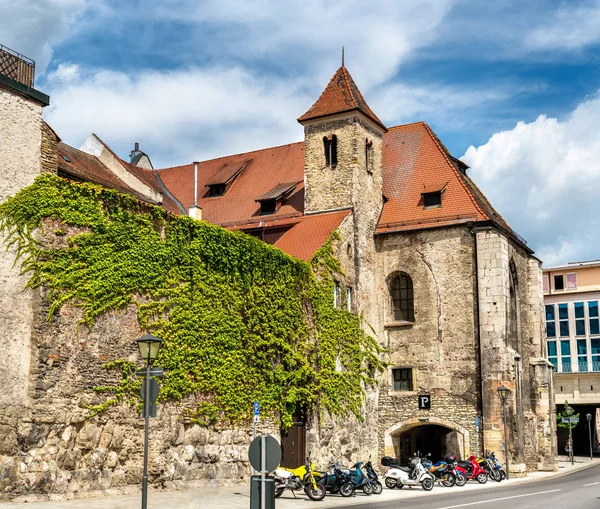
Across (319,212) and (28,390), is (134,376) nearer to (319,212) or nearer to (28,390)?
(28,390)

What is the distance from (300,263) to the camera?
92.0 ft

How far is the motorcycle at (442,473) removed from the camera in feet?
84.0

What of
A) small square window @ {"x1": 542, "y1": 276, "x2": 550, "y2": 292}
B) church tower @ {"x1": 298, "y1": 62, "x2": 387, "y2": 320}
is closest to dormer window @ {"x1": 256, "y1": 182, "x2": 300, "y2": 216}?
church tower @ {"x1": 298, "y1": 62, "x2": 387, "y2": 320}

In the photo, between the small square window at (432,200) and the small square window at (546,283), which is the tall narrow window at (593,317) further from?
the small square window at (432,200)

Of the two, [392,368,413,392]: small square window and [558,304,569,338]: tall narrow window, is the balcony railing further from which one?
[392,368,413,392]: small square window

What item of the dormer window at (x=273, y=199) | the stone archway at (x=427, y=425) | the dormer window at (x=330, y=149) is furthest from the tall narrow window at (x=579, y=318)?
the dormer window at (x=330, y=149)

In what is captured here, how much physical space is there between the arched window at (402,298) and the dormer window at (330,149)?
5533 mm

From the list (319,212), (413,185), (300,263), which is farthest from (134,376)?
(413,185)

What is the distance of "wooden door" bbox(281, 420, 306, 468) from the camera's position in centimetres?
2636

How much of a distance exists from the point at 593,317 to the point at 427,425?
33.5 m

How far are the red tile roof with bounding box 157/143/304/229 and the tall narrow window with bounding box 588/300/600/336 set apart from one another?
33534mm

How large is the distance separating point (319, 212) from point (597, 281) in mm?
37323

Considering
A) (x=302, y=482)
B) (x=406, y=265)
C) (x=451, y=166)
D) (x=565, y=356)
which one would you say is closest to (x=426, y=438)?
(x=406, y=265)

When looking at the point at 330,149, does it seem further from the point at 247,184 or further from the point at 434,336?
the point at 434,336
